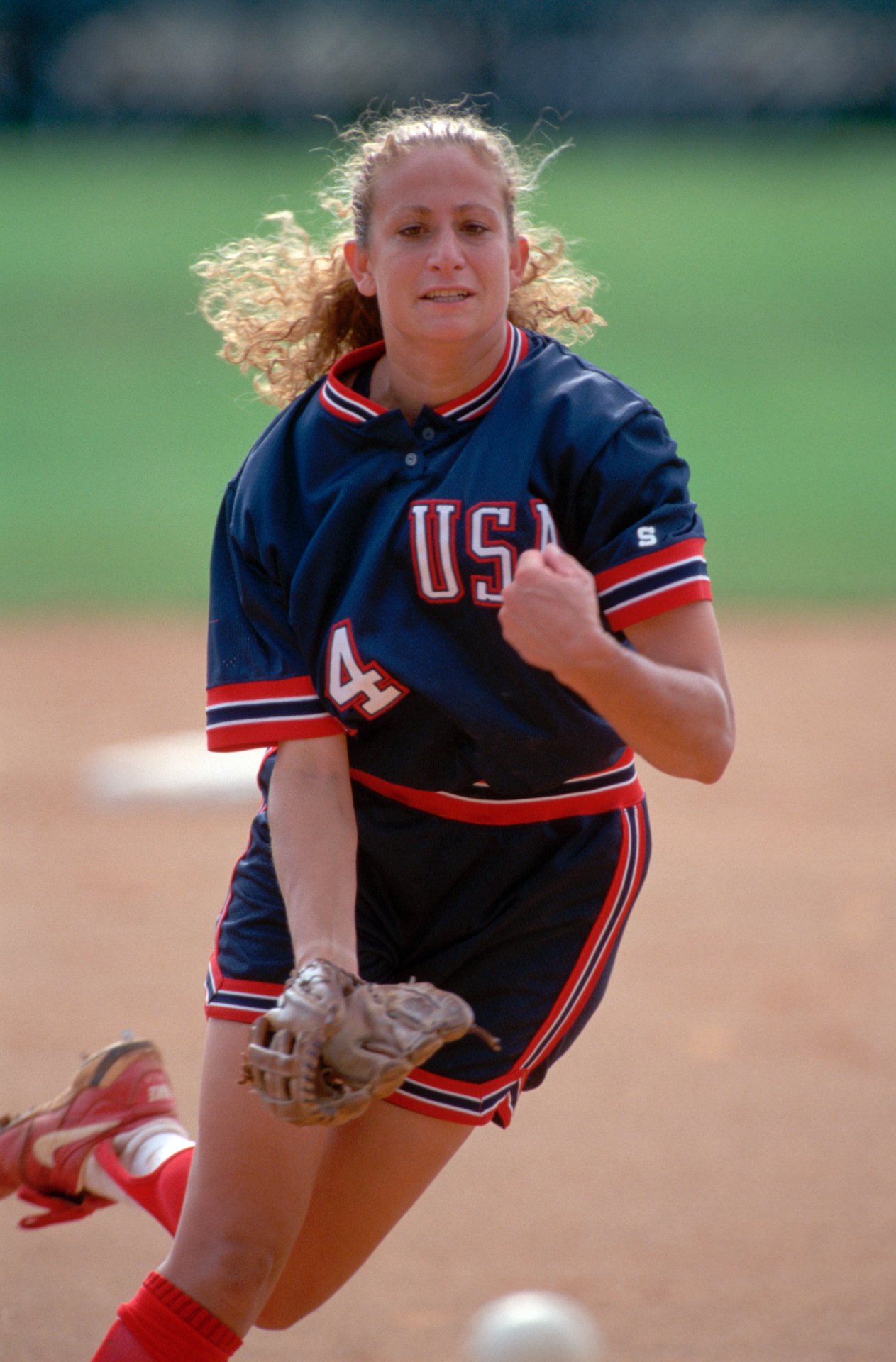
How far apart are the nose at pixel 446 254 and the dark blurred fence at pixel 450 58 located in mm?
23360

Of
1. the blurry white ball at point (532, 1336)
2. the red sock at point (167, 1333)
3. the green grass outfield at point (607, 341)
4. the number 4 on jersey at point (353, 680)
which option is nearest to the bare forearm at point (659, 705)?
the number 4 on jersey at point (353, 680)

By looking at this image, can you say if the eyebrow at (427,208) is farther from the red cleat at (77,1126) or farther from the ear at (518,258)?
the red cleat at (77,1126)

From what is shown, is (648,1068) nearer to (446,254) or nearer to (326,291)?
(326,291)

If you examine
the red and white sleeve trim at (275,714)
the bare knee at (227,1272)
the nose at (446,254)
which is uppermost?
the nose at (446,254)

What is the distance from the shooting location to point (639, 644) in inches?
84.0

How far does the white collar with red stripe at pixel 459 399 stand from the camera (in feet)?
7.48

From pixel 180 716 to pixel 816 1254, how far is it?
4.03 metres

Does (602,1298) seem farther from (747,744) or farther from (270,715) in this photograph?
(747,744)

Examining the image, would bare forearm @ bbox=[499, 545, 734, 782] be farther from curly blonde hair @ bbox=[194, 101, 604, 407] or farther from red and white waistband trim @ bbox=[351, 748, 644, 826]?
curly blonde hair @ bbox=[194, 101, 604, 407]

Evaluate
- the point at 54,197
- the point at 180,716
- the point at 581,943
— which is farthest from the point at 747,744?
the point at 54,197

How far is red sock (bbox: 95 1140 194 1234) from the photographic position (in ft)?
8.76

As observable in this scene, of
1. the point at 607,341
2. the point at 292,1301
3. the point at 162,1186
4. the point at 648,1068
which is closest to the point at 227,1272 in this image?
the point at 292,1301

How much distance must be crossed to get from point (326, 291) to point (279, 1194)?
138 centimetres

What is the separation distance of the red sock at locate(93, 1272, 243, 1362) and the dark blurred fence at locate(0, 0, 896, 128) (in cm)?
2394
